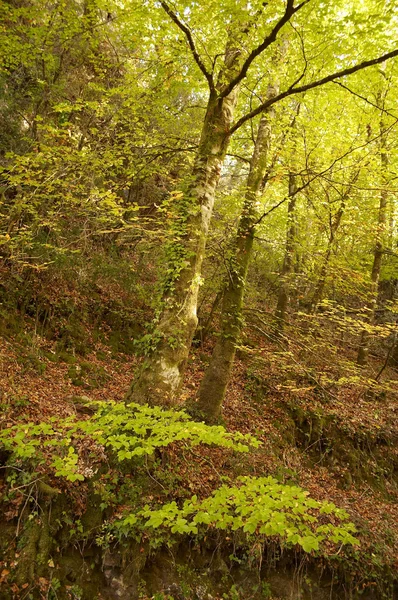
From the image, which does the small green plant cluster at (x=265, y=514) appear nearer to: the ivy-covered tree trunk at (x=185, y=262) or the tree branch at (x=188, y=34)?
the ivy-covered tree trunk at (x=185, y=262)

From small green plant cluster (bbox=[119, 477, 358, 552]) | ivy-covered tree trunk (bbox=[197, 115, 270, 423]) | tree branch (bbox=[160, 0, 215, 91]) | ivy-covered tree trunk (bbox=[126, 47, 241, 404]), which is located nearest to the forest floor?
ivy-covered tree trunk (bbox=[197, 115, 270, 423])

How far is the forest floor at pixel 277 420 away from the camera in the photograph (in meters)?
5.54

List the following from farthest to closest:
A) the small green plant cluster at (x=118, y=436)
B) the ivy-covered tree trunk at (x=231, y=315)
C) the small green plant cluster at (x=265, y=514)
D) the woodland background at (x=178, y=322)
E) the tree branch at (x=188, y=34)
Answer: the ivy-covered tree trunk at (x=231, y=315) < the tree branch at (x=188, y=34) < the woodland background at (x=178, y=322) < the small green plant cluster at (x=118, y=436) < the small green plant cluster at (x=265, y=514)

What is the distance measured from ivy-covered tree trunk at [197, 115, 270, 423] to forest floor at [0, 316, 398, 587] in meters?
0.51

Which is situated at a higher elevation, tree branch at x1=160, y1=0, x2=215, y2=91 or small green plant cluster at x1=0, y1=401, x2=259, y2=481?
tree branch at x1=160, y1=0, x2=215, y2=91

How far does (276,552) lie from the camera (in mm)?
5199

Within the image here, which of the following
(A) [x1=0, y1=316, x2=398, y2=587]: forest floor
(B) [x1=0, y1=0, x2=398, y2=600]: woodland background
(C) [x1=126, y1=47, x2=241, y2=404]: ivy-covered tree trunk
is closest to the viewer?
(B) [x1=0, y1=0, x2=398, y2=600]: woodland background

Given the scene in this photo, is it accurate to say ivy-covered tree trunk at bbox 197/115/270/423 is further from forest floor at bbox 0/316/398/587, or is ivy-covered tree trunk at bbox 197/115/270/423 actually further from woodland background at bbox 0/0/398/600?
forest floor at bbox 0/316/398/587

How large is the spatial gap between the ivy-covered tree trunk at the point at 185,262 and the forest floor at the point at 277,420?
1.26 meters

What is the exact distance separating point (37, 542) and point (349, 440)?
7.74 metres

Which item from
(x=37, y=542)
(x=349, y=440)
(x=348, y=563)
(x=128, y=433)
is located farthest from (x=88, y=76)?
(x=348, y=563)

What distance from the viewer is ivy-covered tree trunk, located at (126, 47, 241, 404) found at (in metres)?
4.75

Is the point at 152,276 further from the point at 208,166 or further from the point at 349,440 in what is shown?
the point at 349,440

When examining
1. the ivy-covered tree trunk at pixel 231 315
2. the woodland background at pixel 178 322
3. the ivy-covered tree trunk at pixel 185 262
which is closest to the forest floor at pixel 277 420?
the woodland background at pixel 178 322
